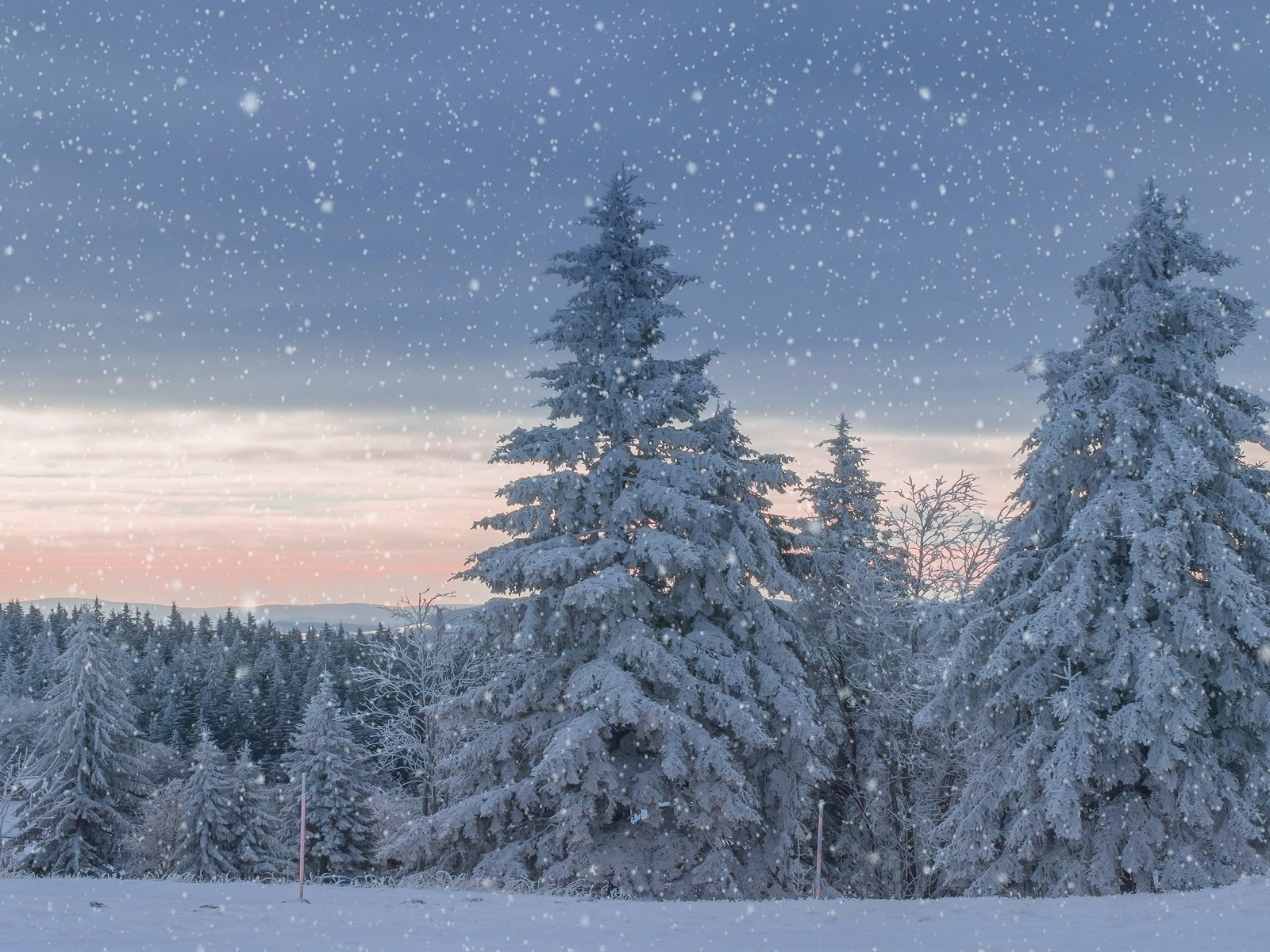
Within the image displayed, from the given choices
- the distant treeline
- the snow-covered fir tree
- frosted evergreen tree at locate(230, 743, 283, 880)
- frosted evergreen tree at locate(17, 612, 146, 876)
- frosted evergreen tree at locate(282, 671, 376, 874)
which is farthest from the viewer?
the distant treeline

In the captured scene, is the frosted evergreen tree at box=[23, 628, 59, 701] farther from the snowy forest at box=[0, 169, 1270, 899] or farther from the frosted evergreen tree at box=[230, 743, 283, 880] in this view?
the snowy forest at box=[0, 169, 1270, 899]

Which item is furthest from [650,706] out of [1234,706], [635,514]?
[1234,706]

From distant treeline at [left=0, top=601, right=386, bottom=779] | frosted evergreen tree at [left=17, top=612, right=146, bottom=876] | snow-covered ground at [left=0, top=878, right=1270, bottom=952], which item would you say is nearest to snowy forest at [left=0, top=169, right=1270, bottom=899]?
snow-covered ground at [left=0, top=878, right=1270, bottom=952]

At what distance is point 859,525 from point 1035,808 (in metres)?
13.2

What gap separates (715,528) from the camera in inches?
820

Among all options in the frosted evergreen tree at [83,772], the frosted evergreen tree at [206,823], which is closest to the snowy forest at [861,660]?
the frosted evergreen tree at [83,772]

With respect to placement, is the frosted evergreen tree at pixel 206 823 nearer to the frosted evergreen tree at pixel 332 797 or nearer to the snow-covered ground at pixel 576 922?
the frosted evergreen tree at pixel 332 797

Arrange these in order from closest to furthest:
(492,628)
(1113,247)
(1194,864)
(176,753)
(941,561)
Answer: (1194,864) → (1113,247) → (492,628) → (941,561) → (176,753)

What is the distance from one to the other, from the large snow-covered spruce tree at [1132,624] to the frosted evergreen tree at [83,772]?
109 ft

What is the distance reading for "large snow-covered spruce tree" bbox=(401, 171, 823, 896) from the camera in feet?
60.7

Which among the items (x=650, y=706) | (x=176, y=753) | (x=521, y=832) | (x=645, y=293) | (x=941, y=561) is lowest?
(x=176, y=753)

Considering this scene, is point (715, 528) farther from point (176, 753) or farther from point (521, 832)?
point (176, 753)

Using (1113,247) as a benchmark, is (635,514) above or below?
below

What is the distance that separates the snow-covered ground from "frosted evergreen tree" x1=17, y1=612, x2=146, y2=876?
1135 inches
